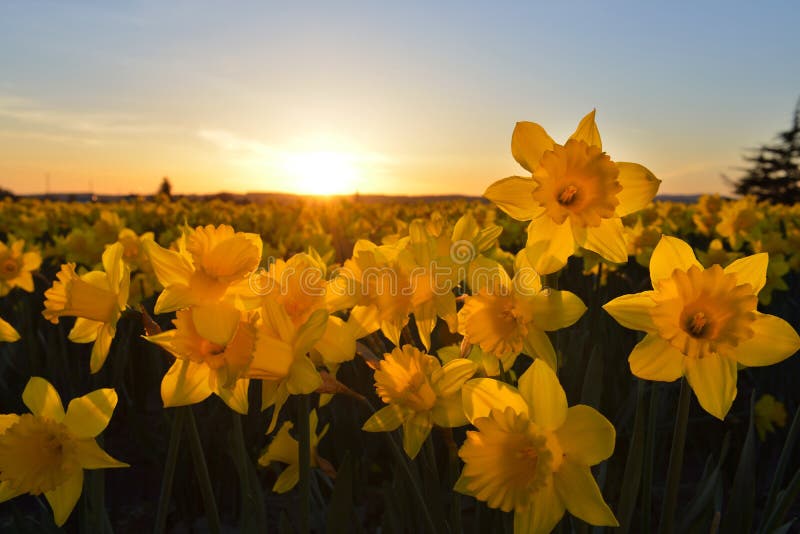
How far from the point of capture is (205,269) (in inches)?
39.0

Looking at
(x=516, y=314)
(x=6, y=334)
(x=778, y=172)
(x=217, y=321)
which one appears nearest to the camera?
(x=217, y=321)

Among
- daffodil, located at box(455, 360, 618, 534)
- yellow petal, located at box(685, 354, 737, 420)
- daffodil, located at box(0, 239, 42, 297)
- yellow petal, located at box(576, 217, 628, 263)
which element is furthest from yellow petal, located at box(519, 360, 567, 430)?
daffodil, located at box(0, 239, 42, 297)

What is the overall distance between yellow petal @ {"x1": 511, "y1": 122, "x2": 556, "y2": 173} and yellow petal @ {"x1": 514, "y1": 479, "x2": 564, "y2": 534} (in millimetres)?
648

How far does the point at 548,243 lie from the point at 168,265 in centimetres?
76

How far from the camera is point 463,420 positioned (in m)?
1.05

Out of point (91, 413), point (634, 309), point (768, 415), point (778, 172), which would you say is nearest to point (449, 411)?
point (634, 309)

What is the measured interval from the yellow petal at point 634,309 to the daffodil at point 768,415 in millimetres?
2772

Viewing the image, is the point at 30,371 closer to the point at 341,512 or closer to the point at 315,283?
the point at 341,512

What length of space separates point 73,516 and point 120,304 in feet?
6.95

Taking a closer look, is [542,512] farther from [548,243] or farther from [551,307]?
[548,243]

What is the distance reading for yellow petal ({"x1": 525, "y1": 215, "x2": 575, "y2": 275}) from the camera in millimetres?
1152

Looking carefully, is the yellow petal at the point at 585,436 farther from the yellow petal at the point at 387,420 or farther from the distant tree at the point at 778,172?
the distant tree at the point at 778,172

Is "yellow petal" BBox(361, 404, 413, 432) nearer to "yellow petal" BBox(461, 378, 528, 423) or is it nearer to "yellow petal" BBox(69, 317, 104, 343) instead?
"yellow petal" BBox(461, 378, 528, 423)

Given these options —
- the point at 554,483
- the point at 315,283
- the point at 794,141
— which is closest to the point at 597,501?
the point at 554,483
